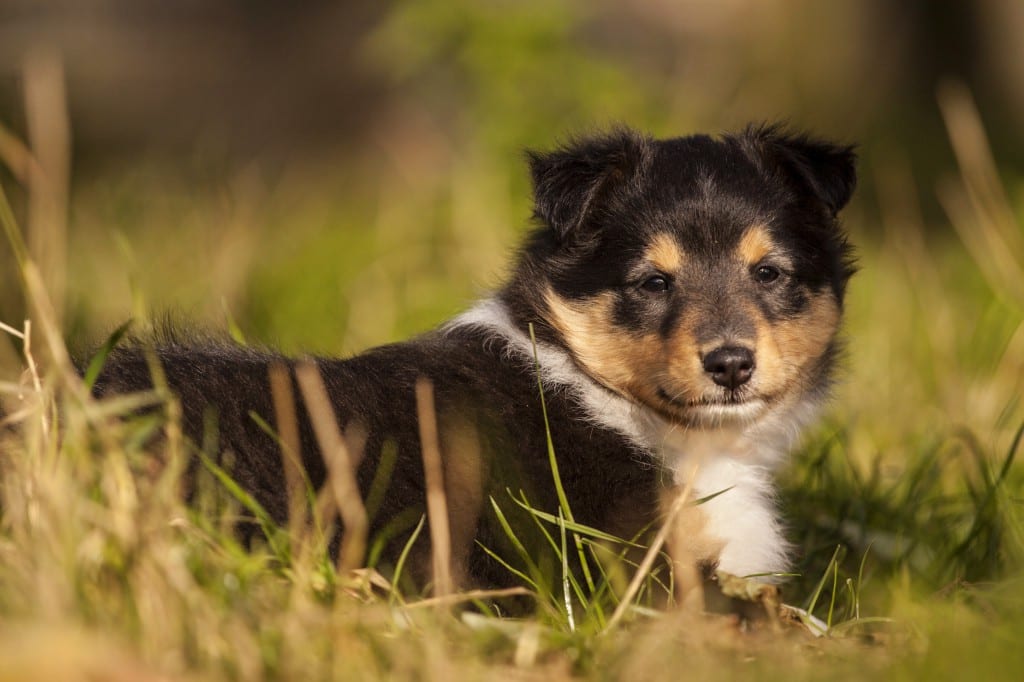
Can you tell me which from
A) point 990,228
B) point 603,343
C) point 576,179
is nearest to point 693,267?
point 603,343

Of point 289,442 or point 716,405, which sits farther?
point 716,405

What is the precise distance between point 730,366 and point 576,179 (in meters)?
0.84

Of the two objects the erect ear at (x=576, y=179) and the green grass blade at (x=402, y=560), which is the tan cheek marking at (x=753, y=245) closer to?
the erect ear at (x=576, y=179)

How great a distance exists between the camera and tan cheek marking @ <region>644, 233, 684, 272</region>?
422 centimetres

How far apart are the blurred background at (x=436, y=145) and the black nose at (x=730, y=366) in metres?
0.94

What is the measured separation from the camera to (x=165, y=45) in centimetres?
1413

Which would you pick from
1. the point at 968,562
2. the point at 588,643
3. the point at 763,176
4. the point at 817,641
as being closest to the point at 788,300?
the point at 763,176

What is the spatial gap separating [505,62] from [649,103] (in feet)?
3.41

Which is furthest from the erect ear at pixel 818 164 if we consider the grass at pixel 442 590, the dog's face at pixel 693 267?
the grass at pixel 442 590

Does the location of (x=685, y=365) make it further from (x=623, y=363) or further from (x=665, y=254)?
(x=665, y=254)

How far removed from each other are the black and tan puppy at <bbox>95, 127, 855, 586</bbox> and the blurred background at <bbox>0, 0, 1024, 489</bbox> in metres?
0.53

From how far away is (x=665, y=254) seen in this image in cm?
422

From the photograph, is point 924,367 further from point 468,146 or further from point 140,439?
point 140,439

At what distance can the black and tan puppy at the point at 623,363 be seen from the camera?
147 inches
